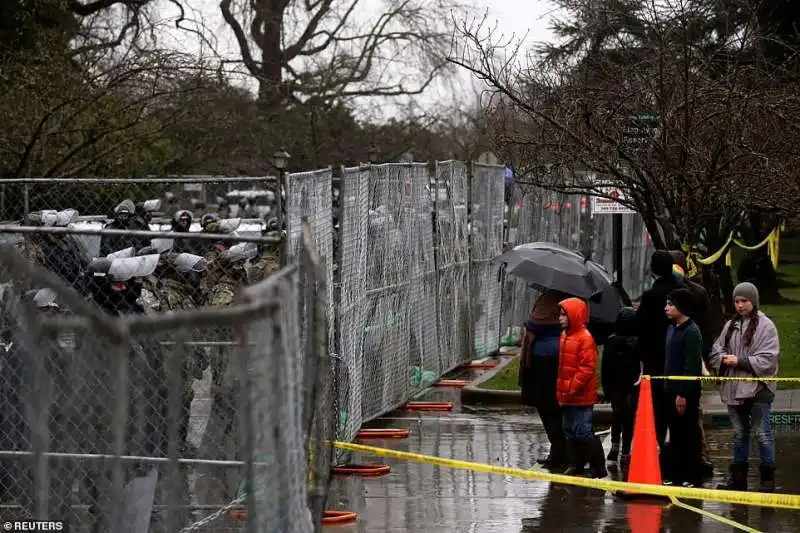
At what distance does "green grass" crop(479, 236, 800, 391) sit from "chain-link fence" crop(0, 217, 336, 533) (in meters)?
5.77

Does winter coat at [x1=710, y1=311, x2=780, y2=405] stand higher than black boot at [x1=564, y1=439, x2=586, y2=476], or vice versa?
winter coat at [x1=710, y1=311, x2=780, y2=405]

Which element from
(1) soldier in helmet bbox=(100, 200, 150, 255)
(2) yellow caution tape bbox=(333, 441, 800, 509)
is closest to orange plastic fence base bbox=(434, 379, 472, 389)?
(1) soldier in helmet bbox=(100, 200, 150, 255)

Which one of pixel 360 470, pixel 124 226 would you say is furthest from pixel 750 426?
pixel 124 226

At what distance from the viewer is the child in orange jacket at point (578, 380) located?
1072cm

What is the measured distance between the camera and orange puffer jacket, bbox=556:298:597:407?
10.7 m

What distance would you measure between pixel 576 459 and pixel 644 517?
4.78 ft

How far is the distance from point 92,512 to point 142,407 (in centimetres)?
82

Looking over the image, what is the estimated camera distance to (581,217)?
25.5 meters

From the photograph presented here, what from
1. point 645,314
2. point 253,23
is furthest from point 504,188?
point 253,23

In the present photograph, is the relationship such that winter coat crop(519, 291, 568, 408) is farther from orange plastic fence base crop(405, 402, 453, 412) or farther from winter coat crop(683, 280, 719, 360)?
orange plastic fence base crop(405, 402, 453, 412)

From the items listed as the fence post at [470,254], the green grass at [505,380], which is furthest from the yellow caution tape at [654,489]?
the fence post at [470,254]

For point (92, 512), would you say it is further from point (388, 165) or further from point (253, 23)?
point (253, 23)

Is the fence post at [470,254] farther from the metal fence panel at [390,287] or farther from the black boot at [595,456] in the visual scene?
the black boot at [595,456]

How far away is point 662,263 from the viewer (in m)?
11.1
